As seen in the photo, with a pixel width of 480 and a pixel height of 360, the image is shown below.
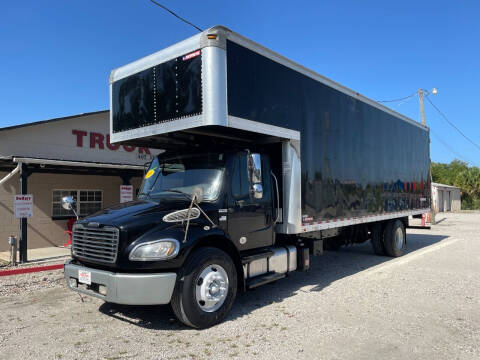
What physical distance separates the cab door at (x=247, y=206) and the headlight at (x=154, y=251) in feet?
3.61

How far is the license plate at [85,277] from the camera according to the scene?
4.50 m

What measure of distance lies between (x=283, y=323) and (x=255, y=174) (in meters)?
1.99

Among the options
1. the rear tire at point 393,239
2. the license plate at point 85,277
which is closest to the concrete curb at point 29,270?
the license plate at point 85,277

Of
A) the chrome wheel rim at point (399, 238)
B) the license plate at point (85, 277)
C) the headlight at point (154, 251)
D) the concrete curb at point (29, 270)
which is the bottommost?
the concrete curb at point (29, 270)

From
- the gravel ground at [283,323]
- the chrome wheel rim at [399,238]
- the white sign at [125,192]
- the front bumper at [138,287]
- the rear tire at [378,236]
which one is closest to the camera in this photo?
the gravel ground at [283,323]

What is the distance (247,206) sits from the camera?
216 inches

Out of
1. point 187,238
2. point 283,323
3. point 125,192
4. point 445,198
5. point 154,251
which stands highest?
point 125,192

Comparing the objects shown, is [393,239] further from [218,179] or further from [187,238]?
[187,238]

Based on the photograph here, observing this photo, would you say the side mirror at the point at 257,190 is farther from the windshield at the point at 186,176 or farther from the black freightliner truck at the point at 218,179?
the windshield at the point at 186,176

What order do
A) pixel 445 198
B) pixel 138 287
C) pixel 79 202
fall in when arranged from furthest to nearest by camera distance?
A: pixel 445 198 → pixel 79 202 → pixel 138 287

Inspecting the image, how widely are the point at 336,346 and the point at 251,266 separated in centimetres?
171

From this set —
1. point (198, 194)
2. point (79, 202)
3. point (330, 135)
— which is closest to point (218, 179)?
point (198, 194)

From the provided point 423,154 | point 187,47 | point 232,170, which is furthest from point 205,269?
point 423,154

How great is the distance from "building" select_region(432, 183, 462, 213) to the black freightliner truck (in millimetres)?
35284
